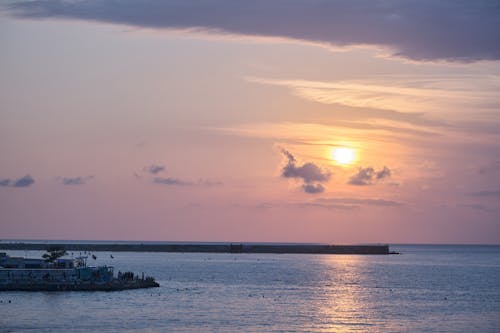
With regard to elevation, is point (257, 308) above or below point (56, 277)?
below

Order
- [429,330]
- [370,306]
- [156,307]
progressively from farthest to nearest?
[370,306]
[156,307]
[429,330]

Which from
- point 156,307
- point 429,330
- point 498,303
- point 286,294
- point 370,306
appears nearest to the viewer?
point 429,330

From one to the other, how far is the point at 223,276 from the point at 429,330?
81.4 metres

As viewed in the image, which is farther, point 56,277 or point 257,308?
point 56,277

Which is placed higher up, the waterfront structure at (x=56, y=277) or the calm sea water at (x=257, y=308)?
the waterfront structure at (x=56, y=277)

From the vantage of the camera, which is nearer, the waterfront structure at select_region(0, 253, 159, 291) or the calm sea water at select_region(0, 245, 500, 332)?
the calm sea water at select_region(0, 245, 500, 332)

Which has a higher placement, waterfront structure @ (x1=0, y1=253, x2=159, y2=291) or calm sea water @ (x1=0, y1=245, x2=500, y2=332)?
waterfront structure @ (x1=0, y1=253, x2=159, y2=291)

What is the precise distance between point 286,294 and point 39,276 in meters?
34.2

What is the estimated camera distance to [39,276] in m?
114

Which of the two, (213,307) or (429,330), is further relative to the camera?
(213,307)

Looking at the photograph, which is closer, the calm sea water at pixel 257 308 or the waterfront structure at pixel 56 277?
the calm sea water at pixel 257 308

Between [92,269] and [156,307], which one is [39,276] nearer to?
[92,269]

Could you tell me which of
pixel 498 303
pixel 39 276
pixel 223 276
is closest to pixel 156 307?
pixel 39 276

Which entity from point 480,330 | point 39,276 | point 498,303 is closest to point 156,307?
point 39,276
